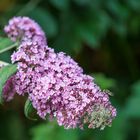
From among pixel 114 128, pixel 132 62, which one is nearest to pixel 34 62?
pixel 114 128

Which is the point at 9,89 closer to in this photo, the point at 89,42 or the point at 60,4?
the point at 60,4

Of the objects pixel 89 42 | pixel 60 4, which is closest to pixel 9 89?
pixel 60 4

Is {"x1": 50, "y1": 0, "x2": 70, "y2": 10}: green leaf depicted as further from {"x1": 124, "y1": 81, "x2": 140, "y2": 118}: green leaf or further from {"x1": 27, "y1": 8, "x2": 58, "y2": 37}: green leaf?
{"x1": 124, "y1": 81, "x2": 140, "y2": 118}: green leaf

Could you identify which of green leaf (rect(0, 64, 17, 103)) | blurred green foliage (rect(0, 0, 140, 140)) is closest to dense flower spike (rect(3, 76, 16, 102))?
green leaf (rect(0, 64, 17, 103))

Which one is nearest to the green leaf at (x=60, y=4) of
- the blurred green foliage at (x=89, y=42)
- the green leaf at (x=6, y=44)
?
the blurred green foliage at (x=89, y=42)

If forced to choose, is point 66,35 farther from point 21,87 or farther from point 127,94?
point 21,87
